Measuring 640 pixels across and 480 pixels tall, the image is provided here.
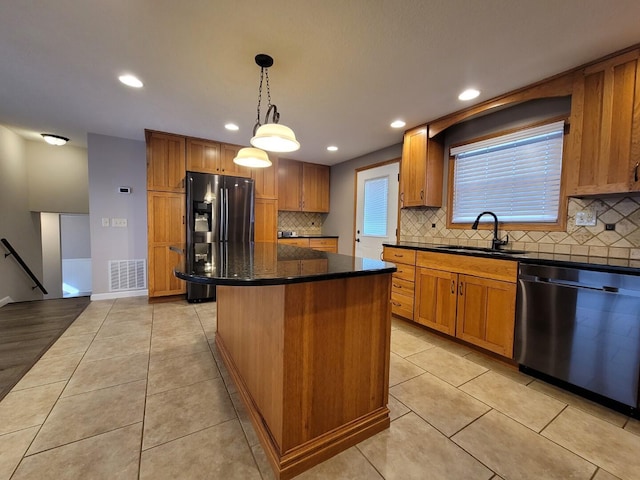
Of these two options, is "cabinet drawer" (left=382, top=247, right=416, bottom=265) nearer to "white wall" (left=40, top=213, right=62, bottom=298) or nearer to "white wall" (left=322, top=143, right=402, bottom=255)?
"white wall" (left=322, top=143, right=402, bottom=255)

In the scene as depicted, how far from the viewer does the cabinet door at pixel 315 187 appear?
517 centimetres

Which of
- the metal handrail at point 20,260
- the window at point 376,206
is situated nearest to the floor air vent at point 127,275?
the metal handrail at point 20,260

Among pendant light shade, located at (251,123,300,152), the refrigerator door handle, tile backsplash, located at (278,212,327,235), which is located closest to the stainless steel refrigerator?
the refrigerator door handle

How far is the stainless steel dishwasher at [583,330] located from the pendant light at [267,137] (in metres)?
1.99

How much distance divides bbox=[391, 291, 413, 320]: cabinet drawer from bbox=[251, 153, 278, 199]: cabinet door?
8.48 feet

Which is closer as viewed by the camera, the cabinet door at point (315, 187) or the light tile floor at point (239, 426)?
the light tile floor at point (239, 426)

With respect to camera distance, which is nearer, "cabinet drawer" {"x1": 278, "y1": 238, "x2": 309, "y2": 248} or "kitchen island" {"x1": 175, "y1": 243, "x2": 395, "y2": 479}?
"kitchen island" {"x1": 175, "y1": 243, "x2": 395, "y2": 479}

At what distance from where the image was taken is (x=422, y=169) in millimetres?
3170

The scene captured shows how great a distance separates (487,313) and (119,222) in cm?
476

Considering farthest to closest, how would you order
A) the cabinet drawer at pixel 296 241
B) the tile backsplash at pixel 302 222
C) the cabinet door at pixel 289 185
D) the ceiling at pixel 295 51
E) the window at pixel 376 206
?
1. the tile backsplash at pixel 302 222
2. the cabinet door at pixel 289 185
3. the cabinet drawer at pixel 296 241
4. the window at pixel 376 206
5. the ceiling at pixel 295 51

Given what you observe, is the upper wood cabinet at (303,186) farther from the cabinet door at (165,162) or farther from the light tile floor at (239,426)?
the light tile floor at (239,426)

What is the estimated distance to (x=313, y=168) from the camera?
17.2 ft

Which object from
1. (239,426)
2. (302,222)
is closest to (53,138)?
(302,222)

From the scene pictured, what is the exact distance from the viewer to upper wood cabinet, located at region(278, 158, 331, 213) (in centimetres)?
497
